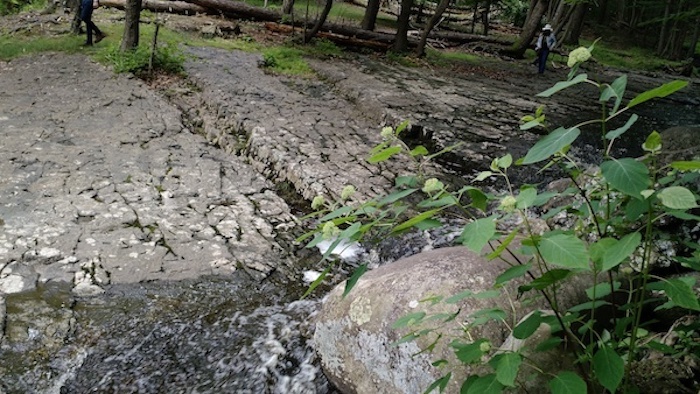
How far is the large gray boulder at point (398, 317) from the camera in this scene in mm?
2516

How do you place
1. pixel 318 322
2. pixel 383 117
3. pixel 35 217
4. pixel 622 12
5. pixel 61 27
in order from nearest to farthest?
pixel 318 322
pixel 35 217
pixel 383 117
pixel 61 27
pixel 622 12

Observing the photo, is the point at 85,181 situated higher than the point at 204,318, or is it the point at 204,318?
the point at 85,181

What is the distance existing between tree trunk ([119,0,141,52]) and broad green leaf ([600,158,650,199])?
10750mm

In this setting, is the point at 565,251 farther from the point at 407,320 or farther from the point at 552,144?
the point at 407,320

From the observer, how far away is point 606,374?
1.21 meters

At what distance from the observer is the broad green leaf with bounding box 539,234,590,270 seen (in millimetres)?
1014

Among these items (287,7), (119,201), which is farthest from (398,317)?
(287,7)

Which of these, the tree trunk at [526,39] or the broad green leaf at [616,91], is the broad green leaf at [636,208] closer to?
the broad green leaf at [616,91]

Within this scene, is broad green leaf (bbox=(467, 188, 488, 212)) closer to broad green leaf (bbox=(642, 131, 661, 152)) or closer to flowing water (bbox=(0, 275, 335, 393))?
broad green leaf (bbox=(642, 131, 661, 152))

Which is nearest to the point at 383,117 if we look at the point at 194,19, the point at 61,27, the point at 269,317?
the point at 269,317

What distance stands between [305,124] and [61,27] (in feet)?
28.2

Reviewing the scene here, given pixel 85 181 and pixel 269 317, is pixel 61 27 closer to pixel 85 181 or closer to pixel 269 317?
pixel 85 181

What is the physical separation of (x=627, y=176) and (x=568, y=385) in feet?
1.78

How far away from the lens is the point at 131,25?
10.0 m
